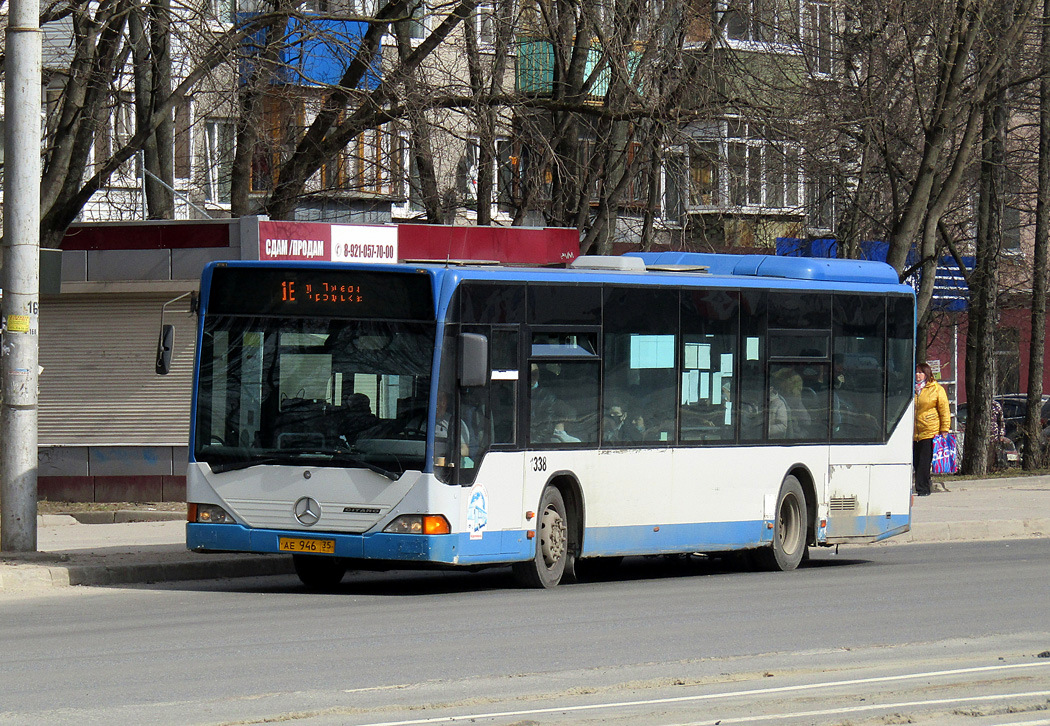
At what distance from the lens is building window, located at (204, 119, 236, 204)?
2706 cm

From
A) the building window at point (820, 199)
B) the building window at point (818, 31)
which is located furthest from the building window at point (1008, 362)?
the building window at point (818, 31)

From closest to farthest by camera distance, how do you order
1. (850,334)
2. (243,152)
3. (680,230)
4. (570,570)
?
(570,570) → (850,334) → (243,152) → (680,230)

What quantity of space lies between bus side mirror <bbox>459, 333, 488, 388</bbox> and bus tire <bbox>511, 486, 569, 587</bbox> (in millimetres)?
1344

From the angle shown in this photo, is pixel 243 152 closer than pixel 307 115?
Yes

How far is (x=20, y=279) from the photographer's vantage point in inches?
580

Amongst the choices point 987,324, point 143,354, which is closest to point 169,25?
point 143,354

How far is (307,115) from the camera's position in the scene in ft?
103

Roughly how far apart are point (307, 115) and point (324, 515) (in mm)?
18873

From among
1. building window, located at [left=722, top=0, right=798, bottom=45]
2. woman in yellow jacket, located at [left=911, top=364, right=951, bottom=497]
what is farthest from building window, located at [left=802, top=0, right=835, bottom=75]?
woman in yellow jacket, located at [left=911, top=364, right=951, bottom=497]

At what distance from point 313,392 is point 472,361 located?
1302 mm

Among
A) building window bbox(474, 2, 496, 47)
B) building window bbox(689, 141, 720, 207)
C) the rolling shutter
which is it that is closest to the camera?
building window bbox(474, 2, 496, 47)

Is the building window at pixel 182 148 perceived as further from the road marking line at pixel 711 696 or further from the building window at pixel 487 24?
the road marking line at pixel 711 696

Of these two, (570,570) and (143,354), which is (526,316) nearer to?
(570,570)

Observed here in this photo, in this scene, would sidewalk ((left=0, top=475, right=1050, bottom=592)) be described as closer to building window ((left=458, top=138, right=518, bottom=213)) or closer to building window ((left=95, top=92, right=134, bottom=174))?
building window ((left=95, top=92, right=134, bottom=174))
